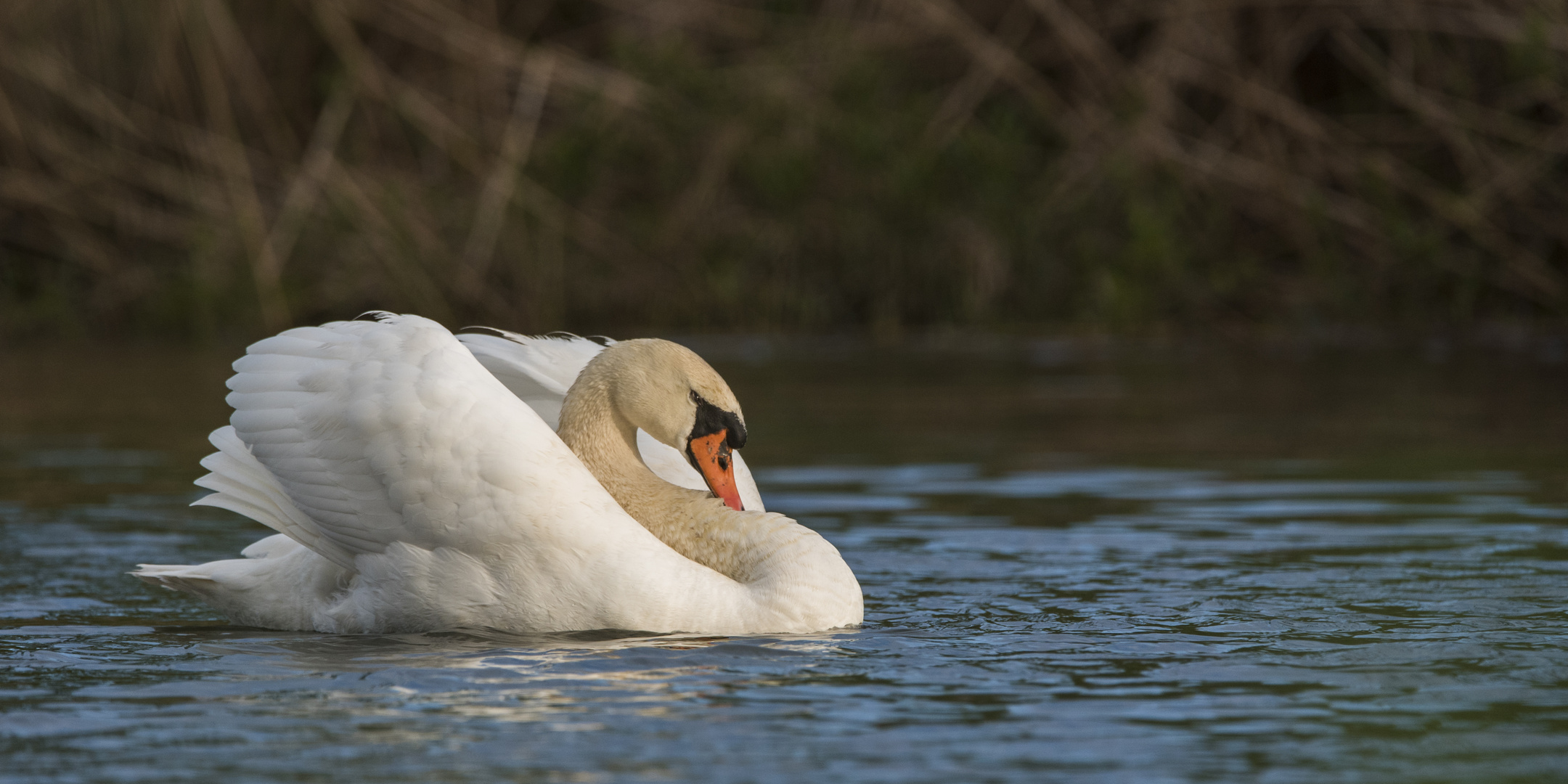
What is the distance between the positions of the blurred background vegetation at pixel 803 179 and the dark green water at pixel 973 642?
186 inches

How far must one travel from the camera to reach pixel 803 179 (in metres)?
16.1

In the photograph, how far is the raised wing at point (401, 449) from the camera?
535 cm

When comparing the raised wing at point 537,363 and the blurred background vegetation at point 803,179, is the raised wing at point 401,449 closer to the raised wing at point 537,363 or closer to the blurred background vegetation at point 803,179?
the raised wing at point 537,363

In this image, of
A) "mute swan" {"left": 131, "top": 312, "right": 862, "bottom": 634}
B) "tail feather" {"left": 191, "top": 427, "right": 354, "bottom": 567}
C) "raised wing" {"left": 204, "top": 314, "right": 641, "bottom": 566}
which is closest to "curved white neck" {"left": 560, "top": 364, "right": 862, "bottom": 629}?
"mute swan" {"left": 131, "top": 312, "right": 862, "bottom": 634}

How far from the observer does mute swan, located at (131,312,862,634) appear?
5.34 meters

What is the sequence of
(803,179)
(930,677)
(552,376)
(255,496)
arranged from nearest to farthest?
(930,677), (255,496), (552,376), (803,179)

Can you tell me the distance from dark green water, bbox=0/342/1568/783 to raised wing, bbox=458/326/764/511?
2.10ft

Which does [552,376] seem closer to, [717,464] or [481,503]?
[717,464]

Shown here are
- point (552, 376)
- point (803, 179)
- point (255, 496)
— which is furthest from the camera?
point (803, 179)

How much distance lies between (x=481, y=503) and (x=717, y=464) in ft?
2.47

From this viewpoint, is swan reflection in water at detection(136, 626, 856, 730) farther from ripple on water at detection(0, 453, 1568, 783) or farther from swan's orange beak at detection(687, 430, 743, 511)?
swan's orange beak at detection(687, 430, 743, 511)

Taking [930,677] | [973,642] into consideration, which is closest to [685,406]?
[973,642]

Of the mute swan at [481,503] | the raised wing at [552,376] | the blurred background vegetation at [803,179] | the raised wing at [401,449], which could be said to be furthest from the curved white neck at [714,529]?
the blurred background vegetation at [803,179]

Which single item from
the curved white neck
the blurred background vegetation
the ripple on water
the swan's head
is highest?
the blurred background vegetation
